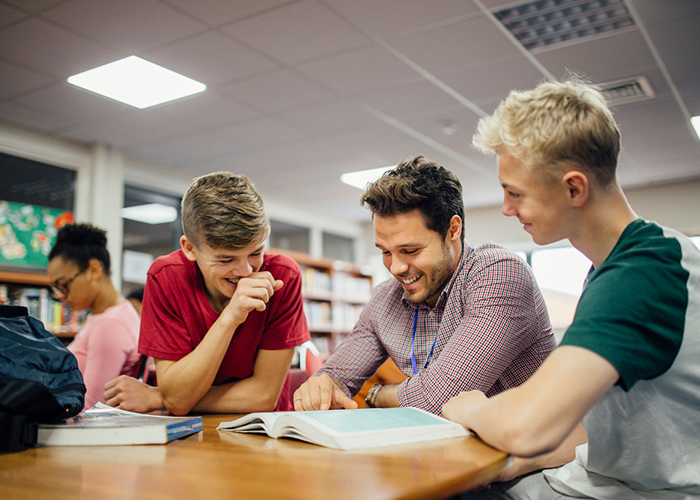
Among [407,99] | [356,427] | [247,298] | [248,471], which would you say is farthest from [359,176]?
[248,471]

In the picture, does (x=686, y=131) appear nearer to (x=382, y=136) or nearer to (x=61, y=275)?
(x=382, y=136)

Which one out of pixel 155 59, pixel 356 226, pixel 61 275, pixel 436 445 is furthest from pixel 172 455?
pixel 356 226

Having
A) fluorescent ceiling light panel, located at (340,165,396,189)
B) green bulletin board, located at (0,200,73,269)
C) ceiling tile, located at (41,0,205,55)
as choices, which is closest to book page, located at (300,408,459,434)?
ceiling tile, located at (41,0,205,55)

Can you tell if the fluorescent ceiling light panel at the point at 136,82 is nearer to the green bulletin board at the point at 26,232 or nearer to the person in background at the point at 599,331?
the green bulletin board at the point at 26,232

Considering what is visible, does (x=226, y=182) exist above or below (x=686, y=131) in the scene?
below

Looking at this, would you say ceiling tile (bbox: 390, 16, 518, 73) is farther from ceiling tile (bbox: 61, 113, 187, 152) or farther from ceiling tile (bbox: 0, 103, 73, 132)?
ceiling tile (bbox: 0, 103, 73, 132)

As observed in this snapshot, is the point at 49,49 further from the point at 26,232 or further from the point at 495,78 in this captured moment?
the point at 495,78

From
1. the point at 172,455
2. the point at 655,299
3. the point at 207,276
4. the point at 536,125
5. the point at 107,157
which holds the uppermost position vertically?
the point at 107,157

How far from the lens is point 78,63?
3.65m

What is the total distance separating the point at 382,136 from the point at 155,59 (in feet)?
6.96

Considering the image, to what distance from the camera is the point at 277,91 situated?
4141 millimetres

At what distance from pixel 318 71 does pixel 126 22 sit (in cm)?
121

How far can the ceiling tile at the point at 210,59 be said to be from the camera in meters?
3.42

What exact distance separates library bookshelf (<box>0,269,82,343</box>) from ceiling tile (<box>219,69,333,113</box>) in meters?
2.04
